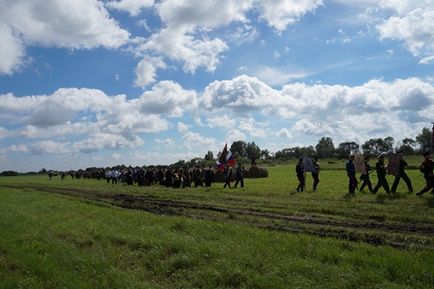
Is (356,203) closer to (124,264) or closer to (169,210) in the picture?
(169,210)

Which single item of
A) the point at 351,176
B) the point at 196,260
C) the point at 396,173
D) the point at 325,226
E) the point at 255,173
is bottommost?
the point at 196,260

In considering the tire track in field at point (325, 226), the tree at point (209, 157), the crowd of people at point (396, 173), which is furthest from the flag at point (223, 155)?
the tree at point (209, 157)

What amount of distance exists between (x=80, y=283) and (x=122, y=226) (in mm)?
6046

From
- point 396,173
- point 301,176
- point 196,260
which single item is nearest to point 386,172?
Answer: point 396,173

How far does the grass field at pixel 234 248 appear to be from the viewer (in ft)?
27.0

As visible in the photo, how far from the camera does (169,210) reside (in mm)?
19312

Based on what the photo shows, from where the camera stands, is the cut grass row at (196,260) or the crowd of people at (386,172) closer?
the cut grass row at (196,260)

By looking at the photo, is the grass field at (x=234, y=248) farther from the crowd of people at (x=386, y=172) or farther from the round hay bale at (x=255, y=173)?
the round hay bale at (x=255, y=173)

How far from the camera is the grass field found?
8.24m

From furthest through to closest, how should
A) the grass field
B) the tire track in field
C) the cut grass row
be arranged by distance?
1. the tire track in field
2. the grass field
3. the cut grass row

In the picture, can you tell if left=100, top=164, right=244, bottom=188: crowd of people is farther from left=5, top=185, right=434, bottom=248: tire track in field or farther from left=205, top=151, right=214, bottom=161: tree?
left=205, top=151, right=214, bottom=161: tree

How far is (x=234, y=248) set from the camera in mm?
10422

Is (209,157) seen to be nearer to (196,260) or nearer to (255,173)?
(255,173)

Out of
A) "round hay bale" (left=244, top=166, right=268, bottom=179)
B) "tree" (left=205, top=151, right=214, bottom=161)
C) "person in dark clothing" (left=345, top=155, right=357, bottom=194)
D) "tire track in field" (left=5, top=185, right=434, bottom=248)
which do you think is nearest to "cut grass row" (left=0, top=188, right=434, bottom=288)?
"tire track in field" (left=5, top=185, right=434, bottom=248)
